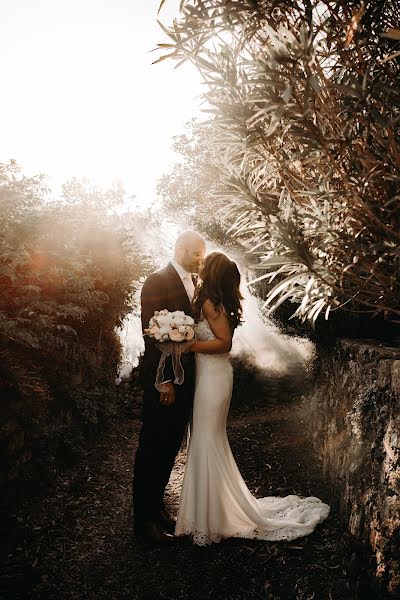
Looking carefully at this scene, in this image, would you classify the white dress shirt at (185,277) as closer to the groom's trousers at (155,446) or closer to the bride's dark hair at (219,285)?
the bride's dark hair at (219,285)

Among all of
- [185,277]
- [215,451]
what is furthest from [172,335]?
[215,451]

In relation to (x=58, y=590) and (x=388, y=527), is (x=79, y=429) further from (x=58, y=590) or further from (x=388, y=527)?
(x=388, y=527)

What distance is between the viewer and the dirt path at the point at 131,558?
3.29m

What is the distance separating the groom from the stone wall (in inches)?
58.9

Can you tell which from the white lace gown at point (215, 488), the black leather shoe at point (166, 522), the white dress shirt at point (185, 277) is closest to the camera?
the white lace gown at point (215, 488)

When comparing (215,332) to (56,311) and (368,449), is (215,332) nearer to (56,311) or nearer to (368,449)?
(368,449)

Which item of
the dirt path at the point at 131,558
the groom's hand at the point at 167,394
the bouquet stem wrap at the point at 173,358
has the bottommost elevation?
the dirt path at the point at 131,558

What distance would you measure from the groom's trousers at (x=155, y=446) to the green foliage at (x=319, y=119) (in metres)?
1.46

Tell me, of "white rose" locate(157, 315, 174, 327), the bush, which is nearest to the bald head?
"white rose" locate(157, 315, 174, 327)

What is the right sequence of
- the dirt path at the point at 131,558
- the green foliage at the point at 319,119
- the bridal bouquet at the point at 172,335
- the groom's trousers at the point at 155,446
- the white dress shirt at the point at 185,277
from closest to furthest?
the green foliage at the point at 319,119
the dirt path at the point at 131,558
the bridal bouquet at the point at 172,335
the groom's trousers at the point at 155,446
the white dress shirt at the point at 185,277

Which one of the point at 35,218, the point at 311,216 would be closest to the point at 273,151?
the point at 311,216

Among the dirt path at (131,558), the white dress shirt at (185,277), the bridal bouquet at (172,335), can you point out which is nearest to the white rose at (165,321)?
the bridal bouquet at (172,335)

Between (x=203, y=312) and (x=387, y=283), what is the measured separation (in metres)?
1.53

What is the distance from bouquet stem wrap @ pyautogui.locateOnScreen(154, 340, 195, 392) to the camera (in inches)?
155
